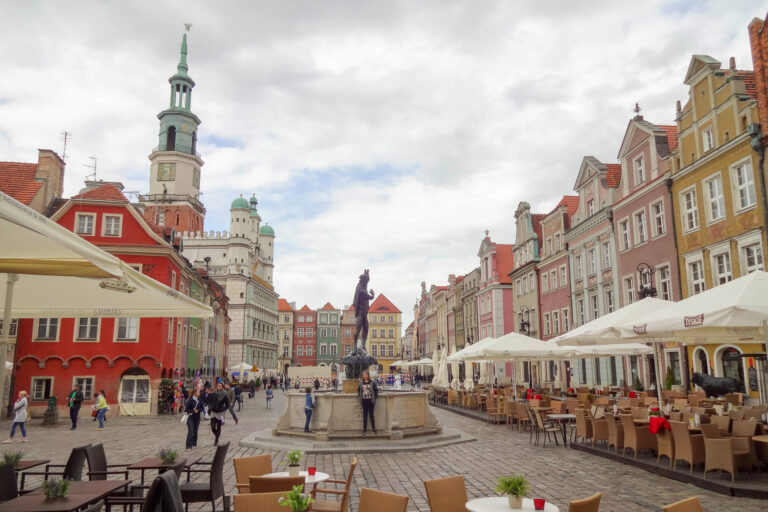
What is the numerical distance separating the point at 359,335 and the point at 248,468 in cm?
1291

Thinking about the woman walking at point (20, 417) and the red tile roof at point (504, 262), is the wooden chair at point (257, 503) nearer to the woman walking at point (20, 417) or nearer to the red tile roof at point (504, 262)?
the woman walking at point (20, 417)

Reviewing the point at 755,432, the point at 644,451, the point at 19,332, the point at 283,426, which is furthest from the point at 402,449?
the point at 19,332

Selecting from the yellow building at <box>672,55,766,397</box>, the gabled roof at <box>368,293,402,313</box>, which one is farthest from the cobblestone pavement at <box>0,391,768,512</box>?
the gabled roof at <box>368,293,402,313</box>

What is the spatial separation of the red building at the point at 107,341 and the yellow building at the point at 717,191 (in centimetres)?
2521

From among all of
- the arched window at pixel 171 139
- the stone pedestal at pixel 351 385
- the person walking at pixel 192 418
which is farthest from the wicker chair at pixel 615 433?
the arched window at pixel 171 139

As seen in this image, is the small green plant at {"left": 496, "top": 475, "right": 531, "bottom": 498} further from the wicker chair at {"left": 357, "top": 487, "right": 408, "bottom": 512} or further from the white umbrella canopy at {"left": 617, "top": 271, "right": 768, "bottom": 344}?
the white umbrella canopy at {"left": 617, "top": 271, "right": 768, "bottom": 344}

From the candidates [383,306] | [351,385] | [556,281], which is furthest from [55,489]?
[383,306]

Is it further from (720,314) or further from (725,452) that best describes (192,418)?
(720,314)

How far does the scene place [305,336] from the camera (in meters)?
126

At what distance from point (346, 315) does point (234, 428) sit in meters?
110

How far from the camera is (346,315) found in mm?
132375

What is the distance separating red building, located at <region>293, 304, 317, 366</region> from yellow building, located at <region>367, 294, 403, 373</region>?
42.0 ft

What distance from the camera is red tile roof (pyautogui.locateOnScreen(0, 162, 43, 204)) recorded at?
102 feet

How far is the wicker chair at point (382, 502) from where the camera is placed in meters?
5.73
